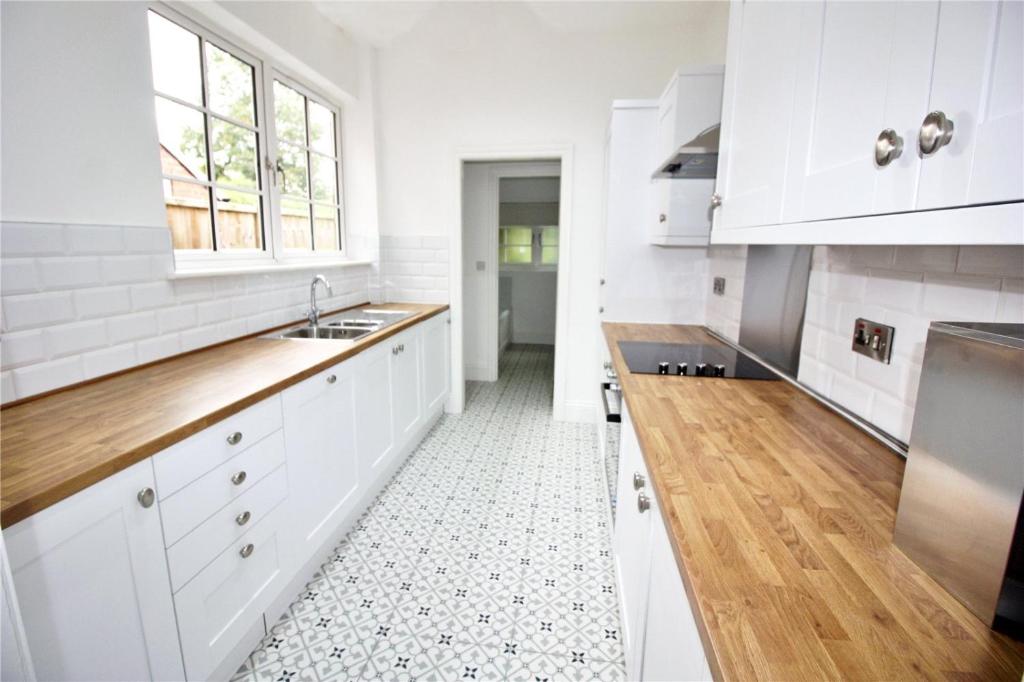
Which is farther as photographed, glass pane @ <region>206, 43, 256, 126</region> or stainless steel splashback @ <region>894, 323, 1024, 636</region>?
glass pane @ <region>206, 43, 256, 126</region>

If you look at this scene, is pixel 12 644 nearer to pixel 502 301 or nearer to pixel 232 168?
pixel 232 168

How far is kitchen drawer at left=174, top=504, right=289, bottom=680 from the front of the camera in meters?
1.22

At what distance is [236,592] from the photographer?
4.57ft

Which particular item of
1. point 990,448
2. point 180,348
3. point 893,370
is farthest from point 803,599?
point 180,348

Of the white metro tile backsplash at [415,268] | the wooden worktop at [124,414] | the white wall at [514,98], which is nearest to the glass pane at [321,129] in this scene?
the white wall at [514,98]

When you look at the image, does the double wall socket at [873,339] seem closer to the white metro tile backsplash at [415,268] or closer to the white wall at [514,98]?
the white wall at [514,98]

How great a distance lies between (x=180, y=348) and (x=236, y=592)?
1010 mm

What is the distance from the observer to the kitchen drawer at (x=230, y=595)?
48.2 inches

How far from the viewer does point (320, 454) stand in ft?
6.03

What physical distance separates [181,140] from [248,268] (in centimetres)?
60

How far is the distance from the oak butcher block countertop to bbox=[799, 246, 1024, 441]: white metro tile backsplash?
0.39ft

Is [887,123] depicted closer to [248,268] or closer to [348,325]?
[248,268]

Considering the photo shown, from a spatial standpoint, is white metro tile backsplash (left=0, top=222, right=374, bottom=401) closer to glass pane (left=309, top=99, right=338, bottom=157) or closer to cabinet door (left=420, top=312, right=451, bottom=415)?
cabinet door (left=420, top=312, right=451, bottom=415)

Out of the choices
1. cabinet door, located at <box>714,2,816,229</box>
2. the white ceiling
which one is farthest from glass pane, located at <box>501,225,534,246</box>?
cabinet door, located at <box>714,2,816,229</box>
